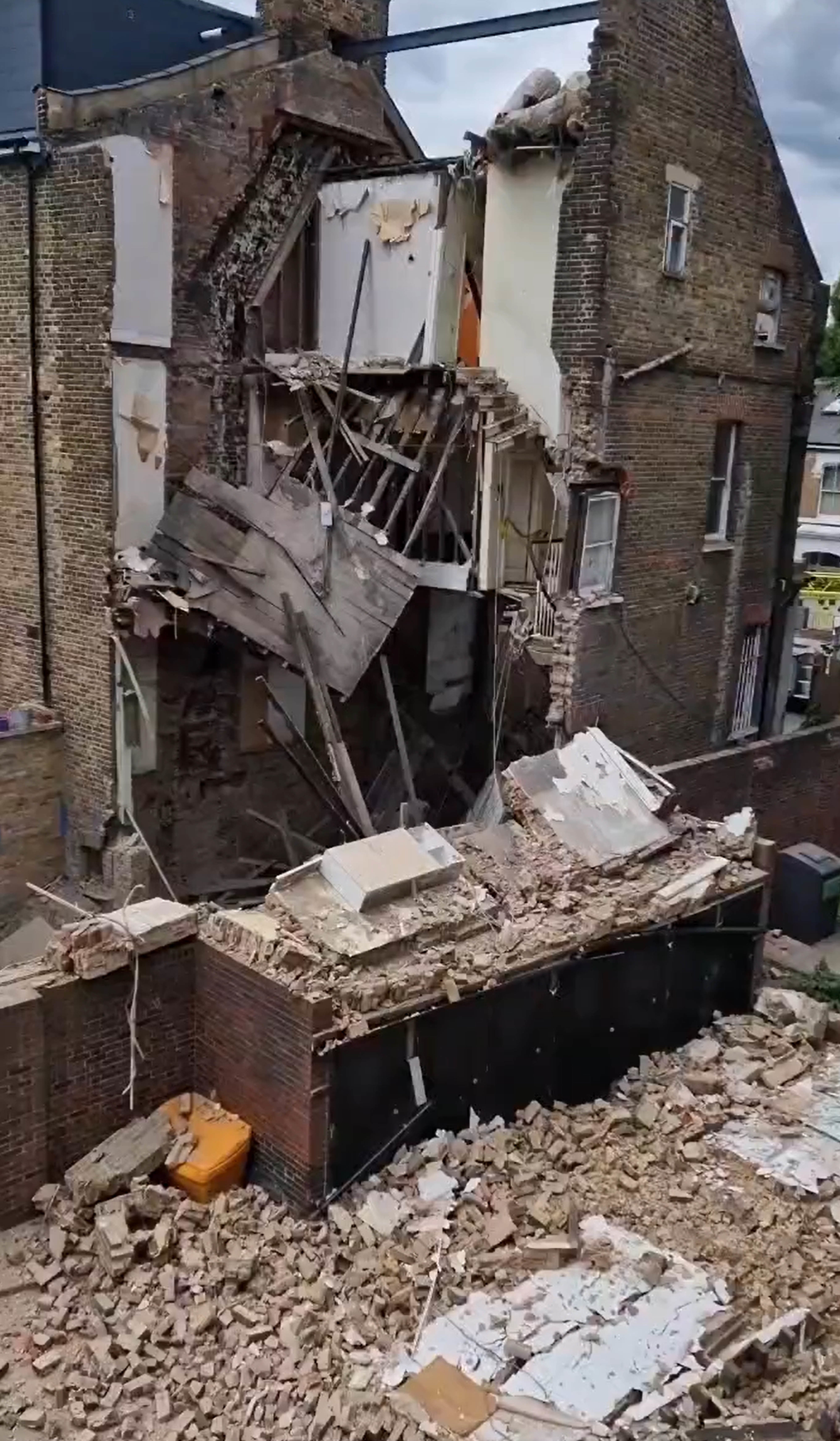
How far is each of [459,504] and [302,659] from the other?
9.18ft

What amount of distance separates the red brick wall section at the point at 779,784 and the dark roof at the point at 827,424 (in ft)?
74.2

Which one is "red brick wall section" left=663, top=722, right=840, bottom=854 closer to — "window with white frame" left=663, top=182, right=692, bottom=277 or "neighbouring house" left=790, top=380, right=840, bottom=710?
"window with white frame" left=663, top=182, right=692, bottom=277

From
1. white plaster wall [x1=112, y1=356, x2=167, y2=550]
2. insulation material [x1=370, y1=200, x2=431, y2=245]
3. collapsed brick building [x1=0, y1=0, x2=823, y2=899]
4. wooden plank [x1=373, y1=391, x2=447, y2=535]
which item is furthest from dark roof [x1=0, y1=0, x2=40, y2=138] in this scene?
wooden plank [x1=373, y1=391, x2=447, y2=535]

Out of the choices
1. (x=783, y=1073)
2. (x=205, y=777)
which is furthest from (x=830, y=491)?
(x=783, y=1073)

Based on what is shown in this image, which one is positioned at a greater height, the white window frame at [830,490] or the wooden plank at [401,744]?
the white window frame at [830,490]

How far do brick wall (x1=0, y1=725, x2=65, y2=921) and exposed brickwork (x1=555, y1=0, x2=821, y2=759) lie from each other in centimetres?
599

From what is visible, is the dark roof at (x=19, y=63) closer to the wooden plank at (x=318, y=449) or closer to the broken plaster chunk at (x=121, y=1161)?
the wooden plank at (x=318, y=449)

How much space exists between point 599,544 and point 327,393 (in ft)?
11.9

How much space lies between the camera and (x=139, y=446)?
13.5 meters

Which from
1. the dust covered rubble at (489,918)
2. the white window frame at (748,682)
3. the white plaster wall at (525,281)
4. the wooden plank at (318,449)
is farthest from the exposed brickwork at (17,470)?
the white window frame at (748,682)

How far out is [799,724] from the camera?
857 inches

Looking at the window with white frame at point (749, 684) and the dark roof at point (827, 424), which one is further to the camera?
the dark roof at point (827, 424)

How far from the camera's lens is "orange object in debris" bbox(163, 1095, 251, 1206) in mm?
9016

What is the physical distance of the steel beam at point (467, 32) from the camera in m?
13.7
